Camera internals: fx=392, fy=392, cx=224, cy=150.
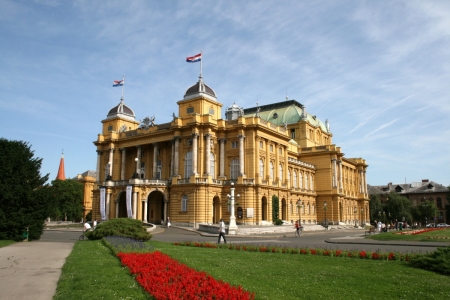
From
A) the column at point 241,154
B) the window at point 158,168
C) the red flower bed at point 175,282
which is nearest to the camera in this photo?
the red flower bed at point 175,282

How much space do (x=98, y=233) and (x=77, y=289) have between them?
18796 mm

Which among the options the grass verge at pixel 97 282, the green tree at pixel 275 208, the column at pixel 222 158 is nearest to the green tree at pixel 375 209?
the green tree at pixel 275 208

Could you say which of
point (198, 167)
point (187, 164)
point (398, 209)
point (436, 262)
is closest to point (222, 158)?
point (198, 167)

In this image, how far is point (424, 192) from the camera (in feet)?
404

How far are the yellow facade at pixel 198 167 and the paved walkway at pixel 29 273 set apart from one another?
35.8m

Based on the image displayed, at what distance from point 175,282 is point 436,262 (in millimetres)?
10291

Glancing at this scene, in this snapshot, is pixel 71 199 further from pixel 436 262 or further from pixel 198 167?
pixel 436 262

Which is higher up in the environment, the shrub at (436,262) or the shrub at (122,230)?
the shrub at (122,230)

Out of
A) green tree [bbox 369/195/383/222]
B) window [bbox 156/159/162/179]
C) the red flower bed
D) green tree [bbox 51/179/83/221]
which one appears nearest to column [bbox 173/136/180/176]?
window [bbox 156/159/162/179]

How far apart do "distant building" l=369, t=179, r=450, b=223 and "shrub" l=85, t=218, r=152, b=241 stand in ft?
343

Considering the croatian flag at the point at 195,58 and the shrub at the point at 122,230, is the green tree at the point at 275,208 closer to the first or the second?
the croatian flag at the point at 195,58

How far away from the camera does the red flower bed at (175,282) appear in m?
9.43

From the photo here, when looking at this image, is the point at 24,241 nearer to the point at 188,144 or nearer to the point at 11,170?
the point at 11,170

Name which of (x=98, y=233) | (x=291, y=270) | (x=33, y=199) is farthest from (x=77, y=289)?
(x=33, y=199)
